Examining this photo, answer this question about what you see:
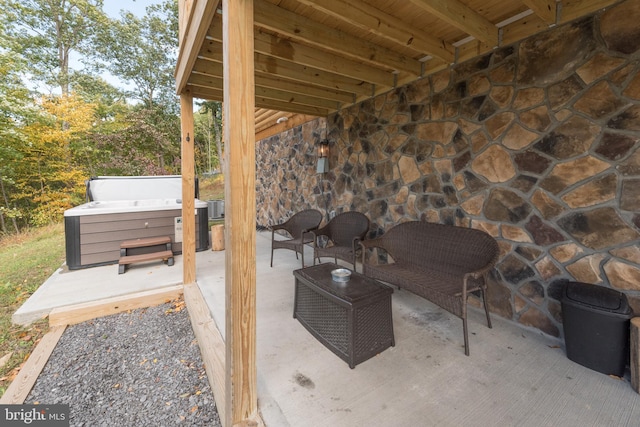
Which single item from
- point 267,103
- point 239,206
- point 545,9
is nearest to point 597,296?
point 545,9

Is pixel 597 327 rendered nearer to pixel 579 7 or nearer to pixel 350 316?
pixel 350 316

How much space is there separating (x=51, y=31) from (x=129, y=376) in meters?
13.3

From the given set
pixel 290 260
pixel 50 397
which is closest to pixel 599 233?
pixel 290 260

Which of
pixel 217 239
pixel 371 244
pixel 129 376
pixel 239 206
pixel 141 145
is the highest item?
pixel 141 145

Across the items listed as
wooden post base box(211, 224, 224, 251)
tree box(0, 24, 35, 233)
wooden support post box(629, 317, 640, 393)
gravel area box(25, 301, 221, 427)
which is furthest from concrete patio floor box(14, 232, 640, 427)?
tree box(0, 24, 35, 233)

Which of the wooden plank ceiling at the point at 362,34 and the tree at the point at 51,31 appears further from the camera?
the tree at the point at 51,31

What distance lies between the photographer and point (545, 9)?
1865 mm

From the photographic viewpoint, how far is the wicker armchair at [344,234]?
10.7 ft

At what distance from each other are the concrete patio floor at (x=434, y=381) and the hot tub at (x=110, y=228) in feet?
4.39

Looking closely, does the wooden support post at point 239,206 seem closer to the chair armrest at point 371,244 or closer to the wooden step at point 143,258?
the chair armrest at point 371,244

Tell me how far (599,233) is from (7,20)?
49.4ft

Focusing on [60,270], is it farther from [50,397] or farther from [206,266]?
[50,397]

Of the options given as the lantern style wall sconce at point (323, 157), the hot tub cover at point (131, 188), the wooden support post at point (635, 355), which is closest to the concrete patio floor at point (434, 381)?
the wooden support post at point (635, 355)

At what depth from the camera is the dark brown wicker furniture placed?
6.56 ft
